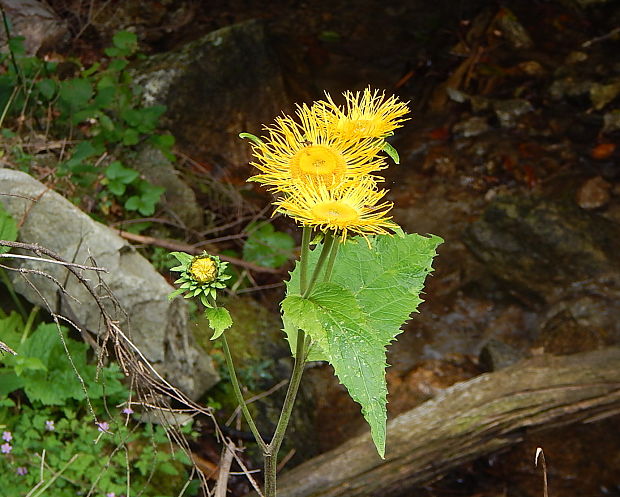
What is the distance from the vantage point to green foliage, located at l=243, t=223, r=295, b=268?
4047 mm

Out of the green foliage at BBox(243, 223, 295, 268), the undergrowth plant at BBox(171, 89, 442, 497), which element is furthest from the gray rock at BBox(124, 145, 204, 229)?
the undergrowth plant at BBox(171, 89, 442, 497)

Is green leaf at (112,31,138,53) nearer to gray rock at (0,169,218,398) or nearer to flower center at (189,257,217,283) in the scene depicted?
gray rock at (0,169,218,398)

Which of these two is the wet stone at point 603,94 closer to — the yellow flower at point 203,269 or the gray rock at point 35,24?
the gray rock at point 35,24

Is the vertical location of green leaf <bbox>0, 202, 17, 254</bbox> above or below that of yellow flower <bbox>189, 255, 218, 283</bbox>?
above

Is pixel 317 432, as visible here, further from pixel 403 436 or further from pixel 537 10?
Answer: pixel 537 10

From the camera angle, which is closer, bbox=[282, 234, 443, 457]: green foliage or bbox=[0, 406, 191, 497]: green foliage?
bbox=[282, 234, 443, 457]: green foliage

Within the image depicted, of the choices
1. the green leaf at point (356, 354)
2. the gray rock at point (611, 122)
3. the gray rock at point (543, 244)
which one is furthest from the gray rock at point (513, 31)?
the green leaf at point (356, 354)

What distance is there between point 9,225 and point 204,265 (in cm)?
160

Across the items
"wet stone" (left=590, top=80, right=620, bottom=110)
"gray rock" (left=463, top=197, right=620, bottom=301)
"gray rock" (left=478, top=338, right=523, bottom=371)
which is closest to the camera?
"gray rock" (left=478, top=338, right=523, bottom=371)

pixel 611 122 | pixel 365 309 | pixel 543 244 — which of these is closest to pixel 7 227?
pixel 365 309

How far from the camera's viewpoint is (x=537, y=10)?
6.43 metres

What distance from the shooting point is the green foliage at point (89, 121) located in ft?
12.0

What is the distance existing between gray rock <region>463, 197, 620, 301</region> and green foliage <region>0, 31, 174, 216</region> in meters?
2.19

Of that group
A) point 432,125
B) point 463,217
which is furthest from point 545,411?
point 432,125
